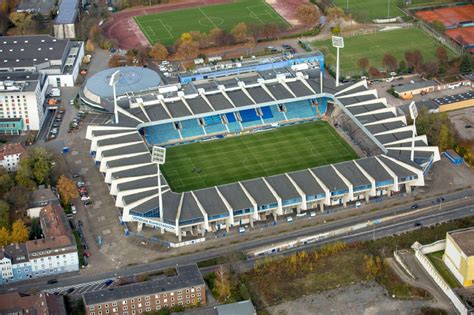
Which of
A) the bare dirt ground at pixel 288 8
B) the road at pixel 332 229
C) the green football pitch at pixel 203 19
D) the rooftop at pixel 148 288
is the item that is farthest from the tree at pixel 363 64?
the rooftop at pixel 148 288

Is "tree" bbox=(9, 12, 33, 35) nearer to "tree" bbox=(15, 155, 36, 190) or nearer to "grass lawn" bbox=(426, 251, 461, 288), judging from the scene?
"tree" bbox=(15, 155, 36, 190)

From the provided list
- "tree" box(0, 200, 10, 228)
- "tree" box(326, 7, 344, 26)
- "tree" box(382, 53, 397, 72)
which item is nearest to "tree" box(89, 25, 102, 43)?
"tree" box(326, 7, 344, 26)

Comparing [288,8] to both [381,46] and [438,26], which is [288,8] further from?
[438,26]

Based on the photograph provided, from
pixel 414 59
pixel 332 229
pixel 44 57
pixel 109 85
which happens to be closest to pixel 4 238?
pixel 332 229

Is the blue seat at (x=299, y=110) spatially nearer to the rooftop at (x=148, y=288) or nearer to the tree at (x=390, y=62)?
the tree at (x=390, y=62)

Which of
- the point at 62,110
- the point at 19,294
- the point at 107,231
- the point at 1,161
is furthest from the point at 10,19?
the point at 19,294

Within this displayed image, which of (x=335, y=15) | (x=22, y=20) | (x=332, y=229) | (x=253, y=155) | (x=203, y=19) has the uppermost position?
(x=22, y=20)
